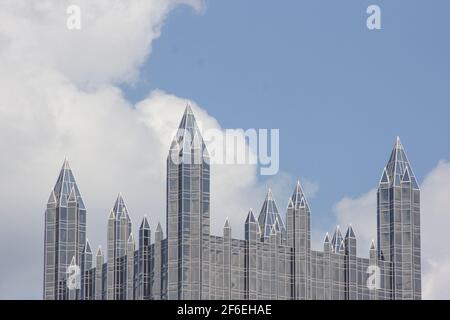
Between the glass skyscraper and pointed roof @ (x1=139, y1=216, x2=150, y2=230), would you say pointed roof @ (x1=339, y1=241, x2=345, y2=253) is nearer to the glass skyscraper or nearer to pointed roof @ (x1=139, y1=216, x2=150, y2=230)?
the glass skyscraper

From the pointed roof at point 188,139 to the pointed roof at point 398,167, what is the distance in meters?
10.7

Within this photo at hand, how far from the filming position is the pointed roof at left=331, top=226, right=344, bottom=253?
310ft

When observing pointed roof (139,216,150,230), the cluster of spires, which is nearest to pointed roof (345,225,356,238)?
the cluster of spires

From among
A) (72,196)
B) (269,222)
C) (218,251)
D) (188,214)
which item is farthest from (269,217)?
(72,196)

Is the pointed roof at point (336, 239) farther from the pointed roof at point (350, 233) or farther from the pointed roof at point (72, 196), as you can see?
the pointed roof at point (72, 196)

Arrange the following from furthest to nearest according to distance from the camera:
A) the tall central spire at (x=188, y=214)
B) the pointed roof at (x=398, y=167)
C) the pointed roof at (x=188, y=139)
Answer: the pointed roof at (x=398, y=167) < the pointed roof at (x=188, y=139) < the tall central spire at (x=188, y=214)

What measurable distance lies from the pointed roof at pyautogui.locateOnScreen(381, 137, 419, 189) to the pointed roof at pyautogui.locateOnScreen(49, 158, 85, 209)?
1509cm

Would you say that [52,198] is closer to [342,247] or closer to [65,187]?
[65,187]

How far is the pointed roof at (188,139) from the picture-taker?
Result: 3398 inches

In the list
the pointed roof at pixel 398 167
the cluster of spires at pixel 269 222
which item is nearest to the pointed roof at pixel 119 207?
the cluster of spires at pixel 269 222

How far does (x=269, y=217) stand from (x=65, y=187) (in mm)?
10112

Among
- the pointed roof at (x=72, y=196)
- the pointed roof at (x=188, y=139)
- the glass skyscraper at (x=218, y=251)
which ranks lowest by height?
the glass skyscraper at (x=218, y=251)

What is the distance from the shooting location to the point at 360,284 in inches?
3716
